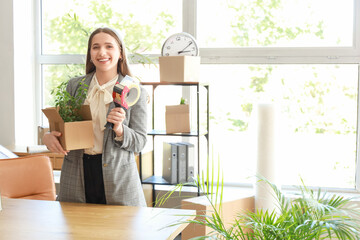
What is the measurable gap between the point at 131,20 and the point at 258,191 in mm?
1894

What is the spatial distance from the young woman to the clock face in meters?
1.17

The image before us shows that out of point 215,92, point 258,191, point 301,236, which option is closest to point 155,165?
point 215,92

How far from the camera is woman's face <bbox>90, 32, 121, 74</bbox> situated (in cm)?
237

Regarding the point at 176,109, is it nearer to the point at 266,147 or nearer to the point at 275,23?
the point at 266,147

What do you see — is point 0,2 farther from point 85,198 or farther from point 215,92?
point 85,198

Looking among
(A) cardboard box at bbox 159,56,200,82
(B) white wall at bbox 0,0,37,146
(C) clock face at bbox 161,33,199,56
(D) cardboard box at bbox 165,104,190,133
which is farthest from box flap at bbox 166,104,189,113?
(B) white wall at bbox 0,0,37,146

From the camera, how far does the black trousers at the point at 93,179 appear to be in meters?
2.33

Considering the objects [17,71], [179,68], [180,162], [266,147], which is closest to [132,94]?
[179,68]

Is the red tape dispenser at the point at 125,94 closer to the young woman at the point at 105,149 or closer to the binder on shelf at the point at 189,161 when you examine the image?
the young woman at the point at 105,149

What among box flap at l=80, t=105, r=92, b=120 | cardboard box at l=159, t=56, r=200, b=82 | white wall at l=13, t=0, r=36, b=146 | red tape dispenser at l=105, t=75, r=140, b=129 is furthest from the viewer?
white wall at l=13, t=0, r=36, b=146

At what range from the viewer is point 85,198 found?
2348mm

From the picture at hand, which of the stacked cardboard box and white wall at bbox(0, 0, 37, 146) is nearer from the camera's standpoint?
the stacked cardboard box

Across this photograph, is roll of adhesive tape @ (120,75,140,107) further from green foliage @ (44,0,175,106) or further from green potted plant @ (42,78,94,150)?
green foliage @ (44,0,175,106)

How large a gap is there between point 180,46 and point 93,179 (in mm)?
1559
